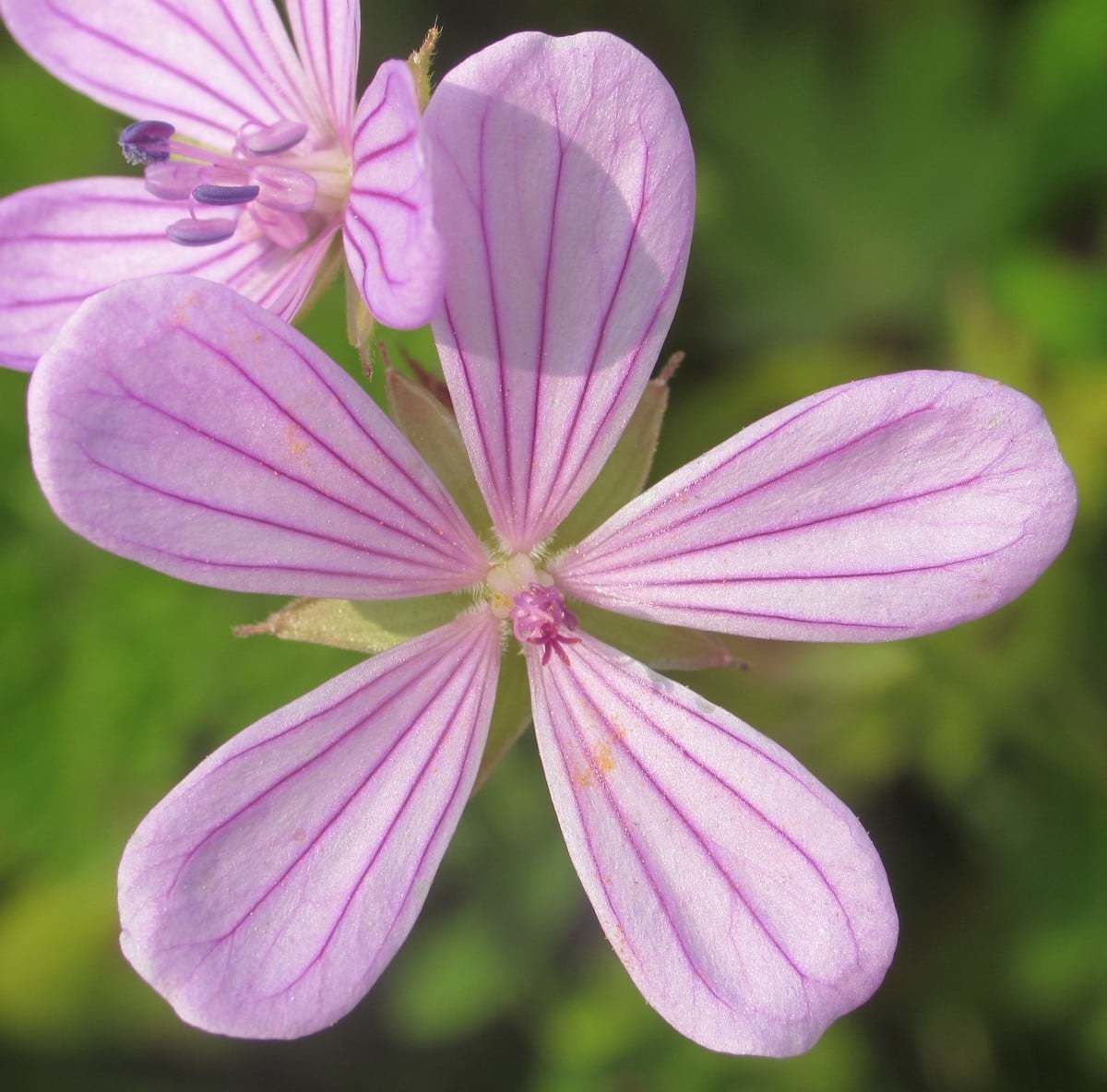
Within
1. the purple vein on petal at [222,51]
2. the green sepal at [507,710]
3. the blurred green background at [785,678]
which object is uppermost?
the purple vein on petal at [222,51]

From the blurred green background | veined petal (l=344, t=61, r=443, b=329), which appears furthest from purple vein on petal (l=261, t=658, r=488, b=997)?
the blurred green background

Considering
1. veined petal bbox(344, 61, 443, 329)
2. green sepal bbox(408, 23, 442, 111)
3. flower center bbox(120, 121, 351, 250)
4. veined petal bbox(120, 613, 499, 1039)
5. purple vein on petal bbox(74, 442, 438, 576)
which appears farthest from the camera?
flower center bbox(120, 121, 351, 250)

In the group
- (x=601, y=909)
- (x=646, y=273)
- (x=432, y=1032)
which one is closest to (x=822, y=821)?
(x=601, y=909)

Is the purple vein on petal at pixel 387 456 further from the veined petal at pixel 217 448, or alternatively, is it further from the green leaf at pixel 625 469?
the green leaf at pixel 625 469

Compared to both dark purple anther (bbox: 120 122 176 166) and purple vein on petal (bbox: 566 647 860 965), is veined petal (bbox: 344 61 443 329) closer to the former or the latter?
dark purple anther (bbox: 120 122 176 166)

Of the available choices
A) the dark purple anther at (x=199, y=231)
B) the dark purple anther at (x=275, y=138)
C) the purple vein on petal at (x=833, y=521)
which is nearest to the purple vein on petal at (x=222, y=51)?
the dark purple anther at (x=275, y=138)
